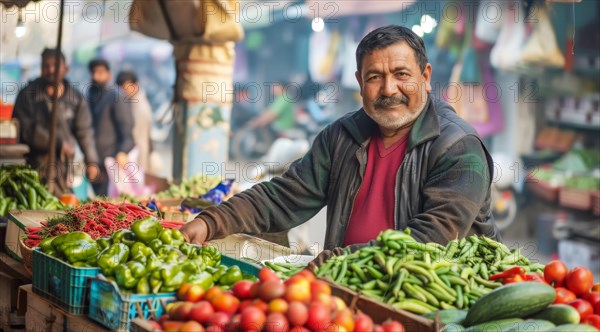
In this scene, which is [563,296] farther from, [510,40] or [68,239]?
[510,40]

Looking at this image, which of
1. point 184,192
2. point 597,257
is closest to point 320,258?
point 184,192

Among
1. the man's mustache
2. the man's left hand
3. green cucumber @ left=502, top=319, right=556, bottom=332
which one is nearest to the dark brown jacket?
the man's mustache

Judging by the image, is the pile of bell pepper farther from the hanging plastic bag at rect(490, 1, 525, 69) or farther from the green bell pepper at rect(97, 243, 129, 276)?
the hanging plastic bag at rect(490, 1, 525, 69)

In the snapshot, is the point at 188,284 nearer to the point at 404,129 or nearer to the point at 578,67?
the point at 404,129

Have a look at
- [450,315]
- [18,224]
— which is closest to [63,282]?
[450,315]

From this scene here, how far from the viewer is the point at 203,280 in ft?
10.6

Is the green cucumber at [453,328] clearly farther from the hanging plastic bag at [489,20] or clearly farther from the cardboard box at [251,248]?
A: the hanging plastic bag at [489,20]

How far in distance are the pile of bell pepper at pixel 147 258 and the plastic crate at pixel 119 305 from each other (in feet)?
0.15

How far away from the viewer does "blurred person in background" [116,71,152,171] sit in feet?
39.0

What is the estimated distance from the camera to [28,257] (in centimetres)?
436

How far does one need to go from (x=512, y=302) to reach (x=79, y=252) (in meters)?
1.86

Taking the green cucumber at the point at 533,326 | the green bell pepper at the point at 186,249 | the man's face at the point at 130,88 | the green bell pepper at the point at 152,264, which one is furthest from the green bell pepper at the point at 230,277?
the man's face at the point at 130,88

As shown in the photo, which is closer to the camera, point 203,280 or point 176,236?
point 203,280

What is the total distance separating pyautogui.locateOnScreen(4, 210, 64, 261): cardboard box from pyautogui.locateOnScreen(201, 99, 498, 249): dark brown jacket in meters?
1.46
